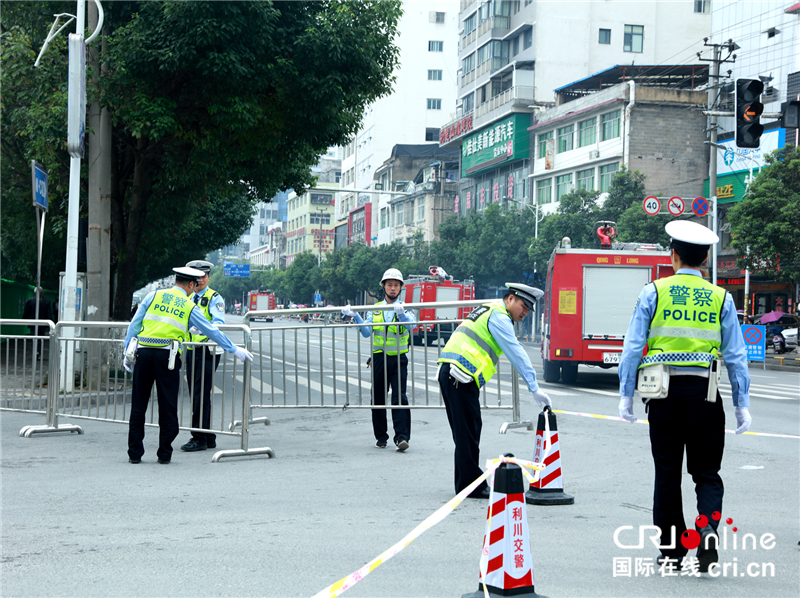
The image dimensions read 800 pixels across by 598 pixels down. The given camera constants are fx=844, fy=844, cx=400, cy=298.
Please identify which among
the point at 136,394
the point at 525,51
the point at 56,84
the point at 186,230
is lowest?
the point at 136,394

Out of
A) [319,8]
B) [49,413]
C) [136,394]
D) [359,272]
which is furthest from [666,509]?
[359,272]

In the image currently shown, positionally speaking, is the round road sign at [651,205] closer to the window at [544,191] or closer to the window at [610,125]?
the window at [610,125]

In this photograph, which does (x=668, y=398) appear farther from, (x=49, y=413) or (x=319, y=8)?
(x=319, y=8)

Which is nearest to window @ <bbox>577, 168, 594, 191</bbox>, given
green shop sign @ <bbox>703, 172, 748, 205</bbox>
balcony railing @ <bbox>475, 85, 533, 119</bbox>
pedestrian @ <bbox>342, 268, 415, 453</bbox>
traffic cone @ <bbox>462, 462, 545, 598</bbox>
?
green shop sign @ <bbox>703, 172, 748, 205</bbox>

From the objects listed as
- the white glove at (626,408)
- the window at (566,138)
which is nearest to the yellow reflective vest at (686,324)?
the white glove at (626,408)

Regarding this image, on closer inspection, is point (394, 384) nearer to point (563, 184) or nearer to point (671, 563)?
point (671, 563)

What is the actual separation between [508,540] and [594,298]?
13.4 meters

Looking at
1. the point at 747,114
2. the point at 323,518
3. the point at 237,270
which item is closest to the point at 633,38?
the point at 237,270

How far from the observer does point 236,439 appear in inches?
383

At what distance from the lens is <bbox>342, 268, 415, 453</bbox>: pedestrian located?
866 cm

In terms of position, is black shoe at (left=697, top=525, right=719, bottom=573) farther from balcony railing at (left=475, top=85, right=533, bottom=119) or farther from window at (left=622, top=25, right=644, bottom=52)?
window at (left=622, top=25, right=644, bottom=52)

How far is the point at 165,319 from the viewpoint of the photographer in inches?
307

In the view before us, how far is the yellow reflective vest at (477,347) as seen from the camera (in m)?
6.16

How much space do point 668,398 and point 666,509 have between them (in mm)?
598
